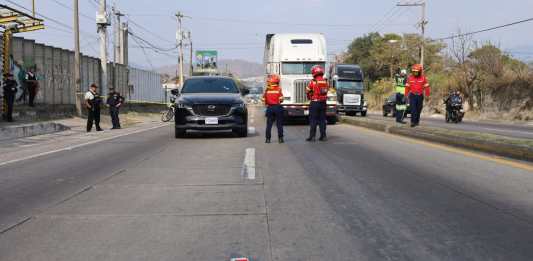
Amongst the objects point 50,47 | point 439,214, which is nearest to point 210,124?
point 439,214

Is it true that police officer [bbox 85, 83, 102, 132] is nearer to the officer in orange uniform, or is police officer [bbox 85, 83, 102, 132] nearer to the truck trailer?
the officer in orange uniform

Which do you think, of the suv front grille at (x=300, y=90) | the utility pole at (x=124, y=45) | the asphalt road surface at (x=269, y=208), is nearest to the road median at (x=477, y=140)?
the asphalt road surface at (x=269, y=208)

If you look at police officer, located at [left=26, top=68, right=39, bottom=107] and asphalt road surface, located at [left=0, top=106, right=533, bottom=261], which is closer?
asphalt road surface, located at [left=0, top=106, right=533, bottom=261]

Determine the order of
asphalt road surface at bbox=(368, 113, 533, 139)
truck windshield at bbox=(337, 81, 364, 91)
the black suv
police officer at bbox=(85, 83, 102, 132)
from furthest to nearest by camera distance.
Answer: truck windshield at bbox=(337, 81, 364, 91), police officer at bbox=(85, 83, 102, 132), asphalt road surface at bbox=(368, 113, 533, 139), the black suv

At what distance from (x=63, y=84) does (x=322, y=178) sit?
24.9 m

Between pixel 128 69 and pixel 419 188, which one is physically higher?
pixel 128 69

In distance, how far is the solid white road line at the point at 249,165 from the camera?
7.65 m

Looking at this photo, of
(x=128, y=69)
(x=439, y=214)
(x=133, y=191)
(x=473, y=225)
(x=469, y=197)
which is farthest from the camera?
(x=128, y=69)

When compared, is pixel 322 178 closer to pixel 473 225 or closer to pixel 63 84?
pixel 473 225

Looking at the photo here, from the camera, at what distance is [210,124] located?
43.5 ft

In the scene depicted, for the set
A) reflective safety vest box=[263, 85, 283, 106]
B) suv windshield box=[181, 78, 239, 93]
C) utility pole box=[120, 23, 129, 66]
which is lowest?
reflective safety vest box=[263, 85, 283, 106]

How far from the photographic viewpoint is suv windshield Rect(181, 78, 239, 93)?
14.7m

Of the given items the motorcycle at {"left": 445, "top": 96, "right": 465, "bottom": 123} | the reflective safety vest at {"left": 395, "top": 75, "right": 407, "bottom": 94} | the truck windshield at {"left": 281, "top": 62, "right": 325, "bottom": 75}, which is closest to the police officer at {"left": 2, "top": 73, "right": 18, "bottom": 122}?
the truck windshield at {"left": 281, "top": 62, "right": 325, "bottom": 75}

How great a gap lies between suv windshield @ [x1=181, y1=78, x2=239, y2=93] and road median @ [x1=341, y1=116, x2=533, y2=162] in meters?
4.86
